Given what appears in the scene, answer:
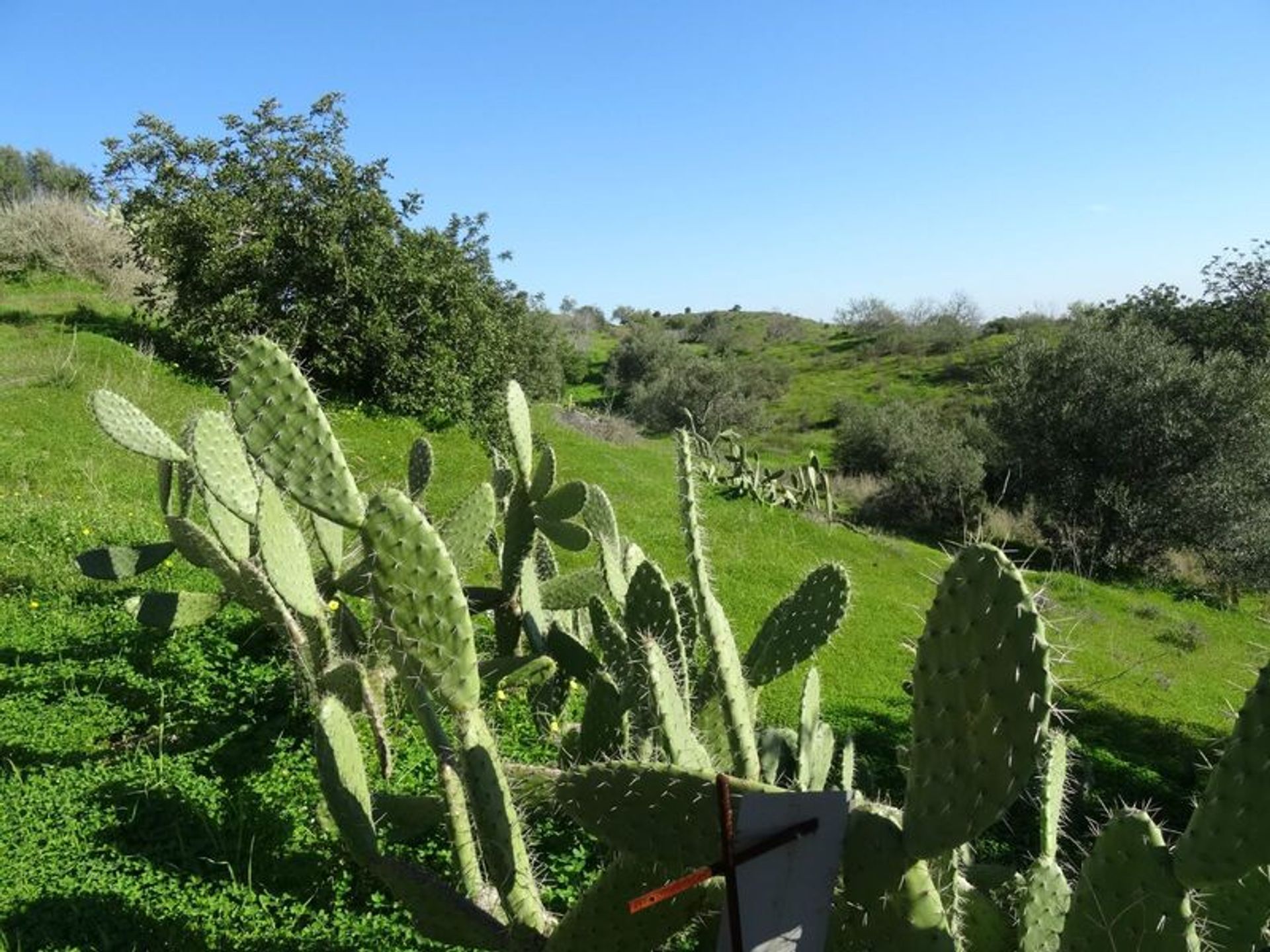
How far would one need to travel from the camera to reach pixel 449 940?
1975 millimetres

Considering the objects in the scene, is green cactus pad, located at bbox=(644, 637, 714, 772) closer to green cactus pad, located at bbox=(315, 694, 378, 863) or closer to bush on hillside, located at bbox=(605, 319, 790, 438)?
green cactus pad, located at bbox=(315, 694, 378, 863)

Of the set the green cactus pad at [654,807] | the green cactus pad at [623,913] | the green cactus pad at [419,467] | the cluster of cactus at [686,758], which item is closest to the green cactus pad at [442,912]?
the cluster of cactus at [686,758]

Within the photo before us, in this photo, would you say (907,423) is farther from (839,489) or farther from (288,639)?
(288,639)

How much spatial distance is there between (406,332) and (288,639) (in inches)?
426

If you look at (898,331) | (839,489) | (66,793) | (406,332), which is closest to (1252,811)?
(66,793)

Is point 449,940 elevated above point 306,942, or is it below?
above

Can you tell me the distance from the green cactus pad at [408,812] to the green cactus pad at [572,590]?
1.45 metres

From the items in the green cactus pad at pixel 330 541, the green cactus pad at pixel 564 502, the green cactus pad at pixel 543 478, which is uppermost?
the green cactus pad at pixel 543 478

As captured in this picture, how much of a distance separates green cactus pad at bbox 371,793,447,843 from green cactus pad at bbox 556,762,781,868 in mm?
1219

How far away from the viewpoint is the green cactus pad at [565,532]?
3875 mm

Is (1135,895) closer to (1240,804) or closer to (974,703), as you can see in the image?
(1240,804)

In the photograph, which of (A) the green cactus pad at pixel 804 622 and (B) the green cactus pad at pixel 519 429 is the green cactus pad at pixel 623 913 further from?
(B) the green cactus pad at pixel 519 429

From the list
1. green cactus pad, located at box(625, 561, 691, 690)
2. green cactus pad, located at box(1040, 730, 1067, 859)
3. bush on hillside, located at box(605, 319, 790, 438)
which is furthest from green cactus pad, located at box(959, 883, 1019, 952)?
bush on hillside, located at box(605, 319, 790, 438)

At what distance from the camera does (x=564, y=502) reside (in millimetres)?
3736
